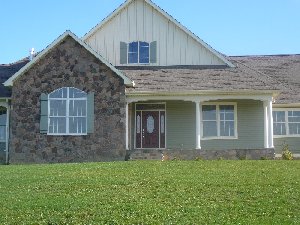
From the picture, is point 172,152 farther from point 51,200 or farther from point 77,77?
point 51,200

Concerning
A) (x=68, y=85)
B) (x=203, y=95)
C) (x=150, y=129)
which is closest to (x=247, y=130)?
(x=203, y=95)

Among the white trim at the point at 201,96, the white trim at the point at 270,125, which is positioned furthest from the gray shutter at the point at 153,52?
the white trim at the point at 270,125

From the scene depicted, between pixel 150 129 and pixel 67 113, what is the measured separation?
14.0 ft

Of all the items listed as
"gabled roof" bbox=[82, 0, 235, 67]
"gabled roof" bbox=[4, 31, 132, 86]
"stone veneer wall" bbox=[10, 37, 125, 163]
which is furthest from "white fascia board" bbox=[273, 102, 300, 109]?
"stone veneer wall" bbox=[10, 37, 125, 163]

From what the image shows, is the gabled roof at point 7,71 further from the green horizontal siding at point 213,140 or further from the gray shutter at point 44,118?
the green horizontal siding at point 213,140

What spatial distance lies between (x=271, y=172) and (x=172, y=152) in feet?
21.9

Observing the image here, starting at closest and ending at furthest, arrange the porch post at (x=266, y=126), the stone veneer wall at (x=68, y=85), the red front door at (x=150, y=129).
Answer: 1. the stone veneer wall at (x=68, y=85)
2. the porch post at (x=266, y=126)
3. the red front door at (x=150, y=129)

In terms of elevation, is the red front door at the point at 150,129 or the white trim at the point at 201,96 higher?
the white trim at the point at 201,96

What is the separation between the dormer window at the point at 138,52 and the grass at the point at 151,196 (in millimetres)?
9426

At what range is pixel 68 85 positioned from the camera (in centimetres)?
2016

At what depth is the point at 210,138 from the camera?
22.1m

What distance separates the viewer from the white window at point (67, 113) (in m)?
20.0


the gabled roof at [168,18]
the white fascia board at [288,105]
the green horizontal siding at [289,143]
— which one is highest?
the gabled roof at [168,18]

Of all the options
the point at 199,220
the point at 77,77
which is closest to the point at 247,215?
the point at 199,220
